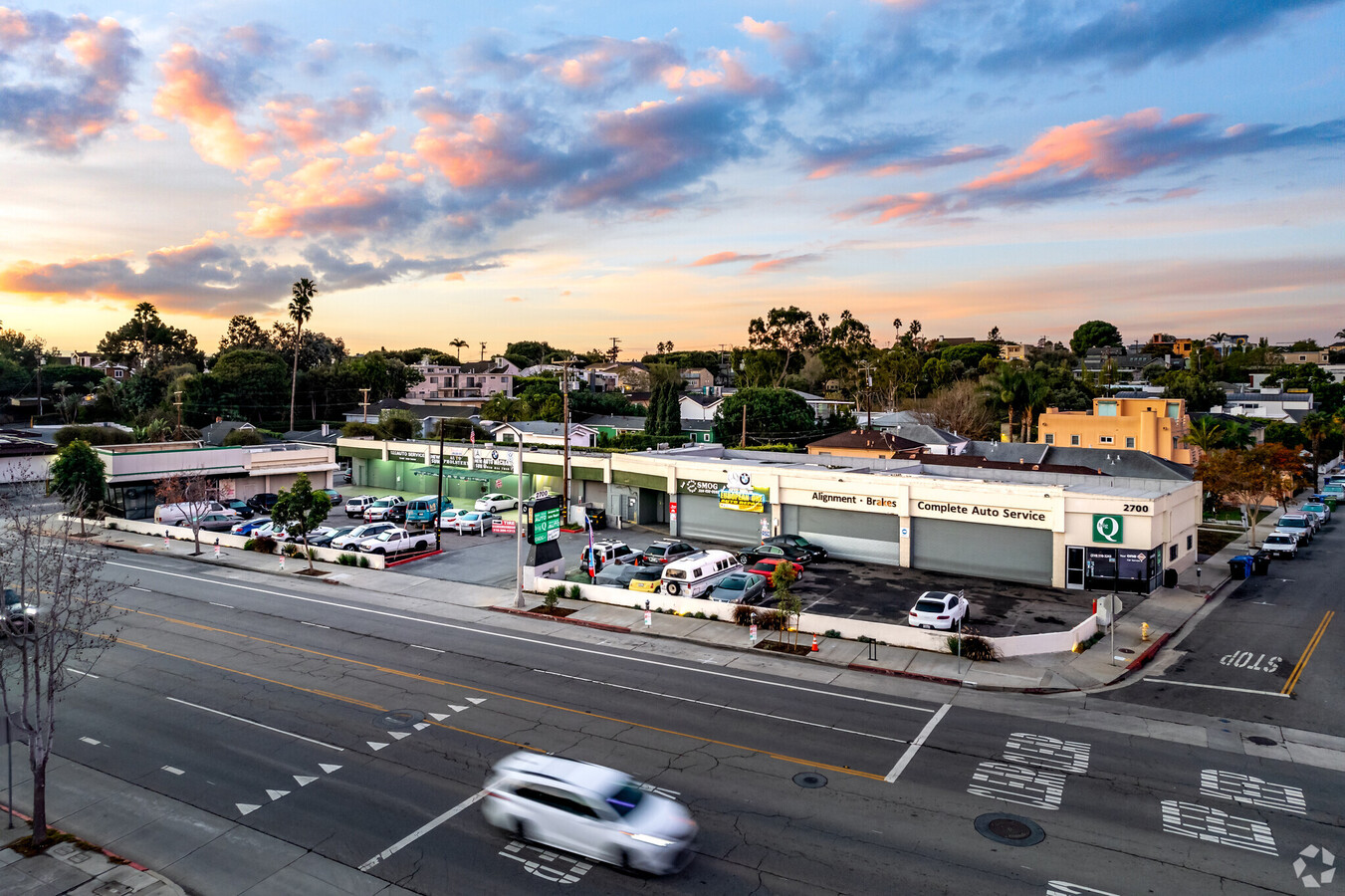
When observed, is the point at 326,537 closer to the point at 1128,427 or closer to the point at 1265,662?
the point at 1265,662

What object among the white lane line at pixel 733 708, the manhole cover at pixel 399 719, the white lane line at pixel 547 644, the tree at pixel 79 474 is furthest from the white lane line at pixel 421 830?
the tree at pixel 79 474

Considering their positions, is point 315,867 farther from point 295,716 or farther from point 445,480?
point 445,480

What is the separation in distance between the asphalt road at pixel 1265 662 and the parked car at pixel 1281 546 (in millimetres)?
7016

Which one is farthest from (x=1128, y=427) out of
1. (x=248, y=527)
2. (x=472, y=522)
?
(x=248, y=527)

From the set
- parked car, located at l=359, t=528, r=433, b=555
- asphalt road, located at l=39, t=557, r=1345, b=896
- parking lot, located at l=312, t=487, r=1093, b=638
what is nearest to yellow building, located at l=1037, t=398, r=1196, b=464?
parking lot, located at l=312, t=487, r=1093, b=638

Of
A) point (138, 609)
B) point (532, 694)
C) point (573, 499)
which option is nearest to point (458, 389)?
point (573, 499)

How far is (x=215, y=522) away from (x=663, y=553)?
1306 inches

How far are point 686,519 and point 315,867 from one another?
3888cm

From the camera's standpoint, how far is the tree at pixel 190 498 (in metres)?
50.4

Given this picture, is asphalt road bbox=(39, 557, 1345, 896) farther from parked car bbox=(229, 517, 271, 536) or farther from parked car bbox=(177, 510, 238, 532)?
parked car bbox=(177, 510, 238, 532)

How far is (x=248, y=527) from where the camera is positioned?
175 feet

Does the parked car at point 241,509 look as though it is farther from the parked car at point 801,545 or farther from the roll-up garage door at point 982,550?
the roll-up garage door at point 982,550

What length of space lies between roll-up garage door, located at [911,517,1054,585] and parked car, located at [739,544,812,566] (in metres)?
5.72

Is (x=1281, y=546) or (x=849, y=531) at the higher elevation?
(x=849, y=531)
